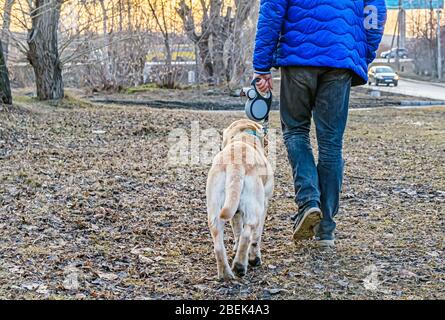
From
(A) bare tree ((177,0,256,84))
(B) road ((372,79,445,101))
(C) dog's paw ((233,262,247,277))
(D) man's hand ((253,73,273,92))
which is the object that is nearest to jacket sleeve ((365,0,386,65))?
(D) man's hand ((253,73,273,92))

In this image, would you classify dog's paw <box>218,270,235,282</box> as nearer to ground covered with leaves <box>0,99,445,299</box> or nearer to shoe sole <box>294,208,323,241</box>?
ground covered with leaves <box>0,99,445,299</box>

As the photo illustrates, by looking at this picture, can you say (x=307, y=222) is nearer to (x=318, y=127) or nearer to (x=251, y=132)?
(x=318, y=127)

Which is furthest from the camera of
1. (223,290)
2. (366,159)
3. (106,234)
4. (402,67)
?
(402,67)

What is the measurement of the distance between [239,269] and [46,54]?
12193mm

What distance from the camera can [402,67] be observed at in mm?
64250

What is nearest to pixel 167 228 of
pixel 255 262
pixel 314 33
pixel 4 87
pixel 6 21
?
pixel 255 262

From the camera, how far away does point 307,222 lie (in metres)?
4.93

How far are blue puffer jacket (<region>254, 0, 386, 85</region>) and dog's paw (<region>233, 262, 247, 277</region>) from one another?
1414 mm

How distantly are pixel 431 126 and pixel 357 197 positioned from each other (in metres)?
8.25

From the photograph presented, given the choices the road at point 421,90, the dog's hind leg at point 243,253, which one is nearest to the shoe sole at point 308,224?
the dog's hind leg at point 243,253

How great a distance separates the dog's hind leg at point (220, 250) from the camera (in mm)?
4309
